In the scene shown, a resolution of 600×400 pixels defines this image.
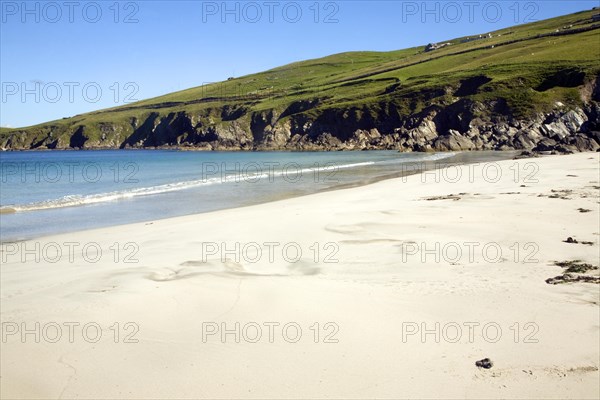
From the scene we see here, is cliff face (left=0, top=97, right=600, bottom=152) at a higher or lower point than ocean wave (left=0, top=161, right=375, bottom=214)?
higher

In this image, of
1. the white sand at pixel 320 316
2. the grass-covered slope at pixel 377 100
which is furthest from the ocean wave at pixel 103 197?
the grass-covered slope at pixel 377 100

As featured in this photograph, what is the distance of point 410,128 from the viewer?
9181 cm

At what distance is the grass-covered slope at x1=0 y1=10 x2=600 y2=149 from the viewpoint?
83.2m

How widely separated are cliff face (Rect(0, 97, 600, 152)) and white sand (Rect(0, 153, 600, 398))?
140 ft

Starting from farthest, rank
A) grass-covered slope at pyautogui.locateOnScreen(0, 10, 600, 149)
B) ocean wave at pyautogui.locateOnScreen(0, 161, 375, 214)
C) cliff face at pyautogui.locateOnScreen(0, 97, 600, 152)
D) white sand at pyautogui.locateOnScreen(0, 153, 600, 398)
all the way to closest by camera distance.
→ 1. grass-covered slope at pyautogui.locateOnScreen(0, 10, 600, 149)
2. cliff face at pyautogui.locateOnScreen(0, 97, 600, 152)
3. ocean wave at pyautogui.locateOnScreen(0, 161, 375, 214)
4. white sand at pyautogui.locateOnScreen(0, 153, 600, 398)

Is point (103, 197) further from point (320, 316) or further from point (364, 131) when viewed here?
point (364, 131)

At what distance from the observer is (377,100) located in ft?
346

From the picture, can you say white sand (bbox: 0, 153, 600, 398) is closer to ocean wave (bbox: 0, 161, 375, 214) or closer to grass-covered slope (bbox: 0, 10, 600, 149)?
ocean wave (bbox: 0, 161, 375, 214)

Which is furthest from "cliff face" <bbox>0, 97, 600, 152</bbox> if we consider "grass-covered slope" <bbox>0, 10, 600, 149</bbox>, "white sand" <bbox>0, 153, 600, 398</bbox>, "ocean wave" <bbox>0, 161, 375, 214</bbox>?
"white sand" <bbox>0, 153, 600, 398</bbox>

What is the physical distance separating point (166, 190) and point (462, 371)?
89.5 ft

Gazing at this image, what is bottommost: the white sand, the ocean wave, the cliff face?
the white sand

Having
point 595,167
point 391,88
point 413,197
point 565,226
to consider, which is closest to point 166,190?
point 413,197

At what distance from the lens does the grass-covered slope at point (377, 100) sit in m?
→ 83.2

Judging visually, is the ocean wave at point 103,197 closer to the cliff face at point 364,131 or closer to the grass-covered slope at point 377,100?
the cliff face at point 364,131
